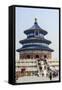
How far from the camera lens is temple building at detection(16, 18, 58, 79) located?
4.53ft

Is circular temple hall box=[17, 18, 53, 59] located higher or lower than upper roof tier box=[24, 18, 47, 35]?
lower

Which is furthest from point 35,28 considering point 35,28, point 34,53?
point 34,53

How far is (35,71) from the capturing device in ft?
4.62

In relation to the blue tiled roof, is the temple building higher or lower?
lower

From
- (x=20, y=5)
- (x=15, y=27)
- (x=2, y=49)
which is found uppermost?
(x=20, y=5)

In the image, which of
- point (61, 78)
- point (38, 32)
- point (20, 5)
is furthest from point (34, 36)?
point (61, 78)

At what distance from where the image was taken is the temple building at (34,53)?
4.53 ft

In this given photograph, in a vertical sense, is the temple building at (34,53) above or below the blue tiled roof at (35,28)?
below

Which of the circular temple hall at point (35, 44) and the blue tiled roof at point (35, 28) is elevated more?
the blue tiled roof at point (35, 28)

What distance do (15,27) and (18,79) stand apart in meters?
0.25

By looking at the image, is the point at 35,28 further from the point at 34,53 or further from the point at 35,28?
the point at 34,53

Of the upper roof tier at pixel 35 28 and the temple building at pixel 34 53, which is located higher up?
the upper roof tier at pixel 35 28

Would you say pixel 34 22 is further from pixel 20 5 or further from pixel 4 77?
pixel 4 77

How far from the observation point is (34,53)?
1.41 m
